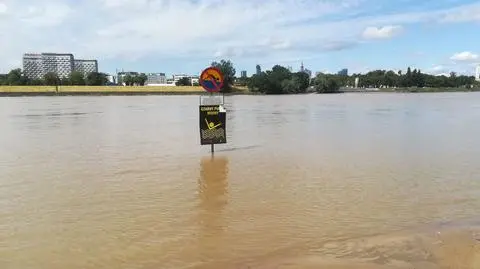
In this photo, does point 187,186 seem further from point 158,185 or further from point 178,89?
point 178,89

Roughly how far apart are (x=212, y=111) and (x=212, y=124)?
0.40 meters

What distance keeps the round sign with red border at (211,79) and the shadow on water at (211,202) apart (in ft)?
6.08

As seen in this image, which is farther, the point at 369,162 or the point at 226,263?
the point at 369,162

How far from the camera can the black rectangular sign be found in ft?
42.9

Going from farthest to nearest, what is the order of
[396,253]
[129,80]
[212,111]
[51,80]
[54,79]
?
[129,80] < [51,80] < [54,79] < [212,111] < [396,253]

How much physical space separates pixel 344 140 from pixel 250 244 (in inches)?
510

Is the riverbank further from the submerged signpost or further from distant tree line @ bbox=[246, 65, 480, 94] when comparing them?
the submerged signpost

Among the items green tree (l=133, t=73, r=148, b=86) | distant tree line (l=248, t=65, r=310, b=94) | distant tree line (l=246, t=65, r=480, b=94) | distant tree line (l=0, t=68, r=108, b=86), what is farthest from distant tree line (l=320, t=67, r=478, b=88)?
distant tree line (l=0, t=68, r=108, b=86)

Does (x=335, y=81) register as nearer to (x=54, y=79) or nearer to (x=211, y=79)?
(x=54, y=79)

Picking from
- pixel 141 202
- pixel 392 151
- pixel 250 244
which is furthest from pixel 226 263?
pixel 392 151

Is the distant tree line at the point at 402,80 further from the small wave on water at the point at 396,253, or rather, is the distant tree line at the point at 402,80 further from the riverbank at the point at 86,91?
the small wave on water at the point at 396,253

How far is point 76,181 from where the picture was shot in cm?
1054

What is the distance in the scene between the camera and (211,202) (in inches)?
334

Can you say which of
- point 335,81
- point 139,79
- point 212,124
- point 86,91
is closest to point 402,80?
point 335,81
